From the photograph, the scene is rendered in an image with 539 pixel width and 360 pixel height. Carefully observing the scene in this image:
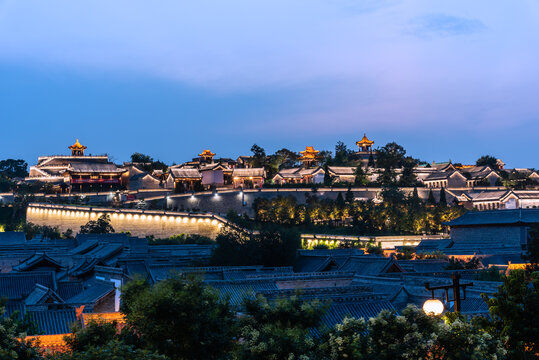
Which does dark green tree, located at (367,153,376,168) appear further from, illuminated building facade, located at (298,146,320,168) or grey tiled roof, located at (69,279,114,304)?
grey tiled roof, located at (69,279,114,304)

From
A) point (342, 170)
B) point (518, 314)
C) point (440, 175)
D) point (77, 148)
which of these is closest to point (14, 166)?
point (77, 148)

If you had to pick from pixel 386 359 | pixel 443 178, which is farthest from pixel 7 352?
pixel 443 178

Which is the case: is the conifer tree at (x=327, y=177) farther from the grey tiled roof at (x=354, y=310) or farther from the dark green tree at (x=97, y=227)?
the grey tiled roof at (x=354, y=310)

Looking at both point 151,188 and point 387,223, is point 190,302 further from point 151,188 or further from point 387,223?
point 151,188

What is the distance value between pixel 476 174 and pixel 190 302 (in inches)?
3464

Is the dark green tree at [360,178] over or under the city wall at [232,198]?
over

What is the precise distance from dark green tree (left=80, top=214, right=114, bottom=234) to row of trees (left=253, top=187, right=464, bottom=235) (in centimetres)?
1584

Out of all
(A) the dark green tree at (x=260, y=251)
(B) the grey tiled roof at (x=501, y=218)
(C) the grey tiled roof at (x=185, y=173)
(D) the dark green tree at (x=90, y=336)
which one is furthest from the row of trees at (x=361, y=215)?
(D) the dark green tree at (x=90, y=336)

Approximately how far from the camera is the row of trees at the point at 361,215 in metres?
70.4

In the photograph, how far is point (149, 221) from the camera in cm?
6988

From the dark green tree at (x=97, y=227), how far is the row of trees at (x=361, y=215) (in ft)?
52.0

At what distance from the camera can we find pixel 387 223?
71.7 metres

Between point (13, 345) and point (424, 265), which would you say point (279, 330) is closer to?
point (13, 345)

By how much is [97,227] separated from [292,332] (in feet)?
174
